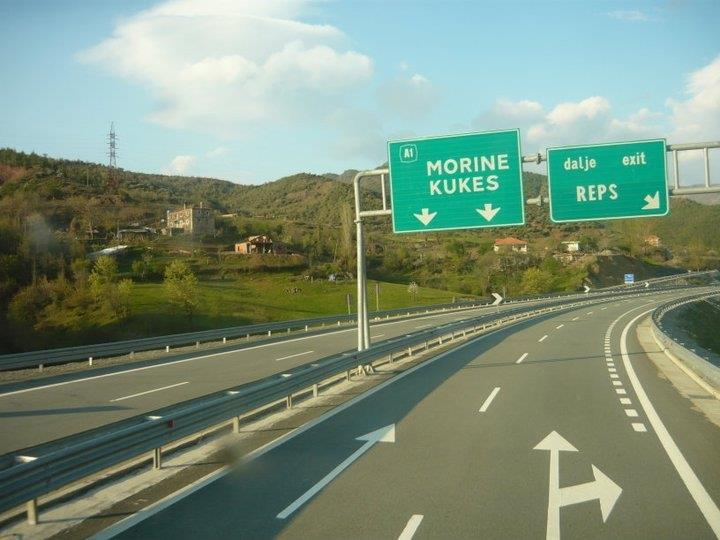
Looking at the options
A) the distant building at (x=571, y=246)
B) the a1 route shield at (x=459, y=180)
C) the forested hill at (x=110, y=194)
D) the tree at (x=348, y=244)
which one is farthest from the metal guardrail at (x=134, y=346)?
the distant building at (x=571, y=246)

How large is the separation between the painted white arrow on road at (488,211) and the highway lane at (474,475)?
5.17 metres

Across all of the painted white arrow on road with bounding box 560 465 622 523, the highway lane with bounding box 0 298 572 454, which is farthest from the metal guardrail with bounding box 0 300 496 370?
the painted white arrow on road with bounding box 560 465 622 523

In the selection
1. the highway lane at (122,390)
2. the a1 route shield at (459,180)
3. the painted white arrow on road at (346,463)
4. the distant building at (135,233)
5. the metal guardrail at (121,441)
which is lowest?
the highway lane at (122,390)

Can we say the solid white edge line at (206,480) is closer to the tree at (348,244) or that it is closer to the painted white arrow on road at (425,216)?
the painted white arrow on road at (425,216)

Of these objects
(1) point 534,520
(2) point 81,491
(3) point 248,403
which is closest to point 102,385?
(3) point 248,403

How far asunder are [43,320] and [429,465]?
1908 inches

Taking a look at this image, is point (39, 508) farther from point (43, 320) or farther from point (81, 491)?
point (43, 320)

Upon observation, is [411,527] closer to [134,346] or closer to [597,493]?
[597,493]

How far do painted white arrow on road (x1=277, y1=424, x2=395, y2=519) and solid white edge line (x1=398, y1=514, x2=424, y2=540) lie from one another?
1.14 meters

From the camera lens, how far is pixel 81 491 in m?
6.81

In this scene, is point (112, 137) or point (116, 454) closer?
point (116, 454)

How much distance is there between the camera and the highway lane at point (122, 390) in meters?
11.7

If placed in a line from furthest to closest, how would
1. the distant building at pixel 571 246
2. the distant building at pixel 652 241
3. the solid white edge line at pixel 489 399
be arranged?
1. the distant building at pixel 652 241
2. the distant building at pixel 571 246
3. the solid white edge line at pixel 489 399

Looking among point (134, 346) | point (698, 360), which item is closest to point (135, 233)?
point (134, 346)
